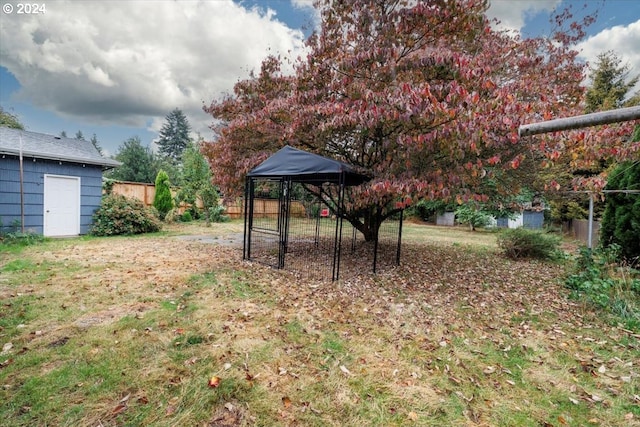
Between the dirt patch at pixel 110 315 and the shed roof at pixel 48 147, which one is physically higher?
the shed roof at pixel 48 147

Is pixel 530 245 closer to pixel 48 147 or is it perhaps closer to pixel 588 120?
pixel 588 120

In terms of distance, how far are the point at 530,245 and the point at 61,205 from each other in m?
12.2

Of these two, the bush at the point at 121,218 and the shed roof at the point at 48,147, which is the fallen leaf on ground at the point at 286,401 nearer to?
the bush at the point at 121,218

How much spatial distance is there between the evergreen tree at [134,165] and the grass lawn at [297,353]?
745 inches

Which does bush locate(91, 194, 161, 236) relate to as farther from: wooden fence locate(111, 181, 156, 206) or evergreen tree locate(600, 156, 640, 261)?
→ evergreen tree locate(600, 156, 640, 261)

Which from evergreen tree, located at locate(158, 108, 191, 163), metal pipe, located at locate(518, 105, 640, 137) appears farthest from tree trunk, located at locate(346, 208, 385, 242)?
evergreen tree, located at locate(158, 108, 191, 163)

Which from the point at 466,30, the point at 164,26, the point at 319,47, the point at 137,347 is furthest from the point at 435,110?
the point at 164,26

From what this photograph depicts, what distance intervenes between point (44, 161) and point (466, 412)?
1034cm

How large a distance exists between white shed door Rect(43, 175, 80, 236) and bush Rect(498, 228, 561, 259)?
38.0 feet

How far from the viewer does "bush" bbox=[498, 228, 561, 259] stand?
6742mm

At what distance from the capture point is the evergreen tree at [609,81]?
11.3 metres

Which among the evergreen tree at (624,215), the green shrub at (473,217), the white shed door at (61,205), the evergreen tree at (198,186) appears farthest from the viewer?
the green shrub at (473,217)

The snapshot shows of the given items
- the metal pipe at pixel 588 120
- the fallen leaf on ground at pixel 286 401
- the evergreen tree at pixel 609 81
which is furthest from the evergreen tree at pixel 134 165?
the evergreen tree at pixel 609 81

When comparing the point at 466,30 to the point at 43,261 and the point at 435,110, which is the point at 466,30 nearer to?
the point at 435,110
